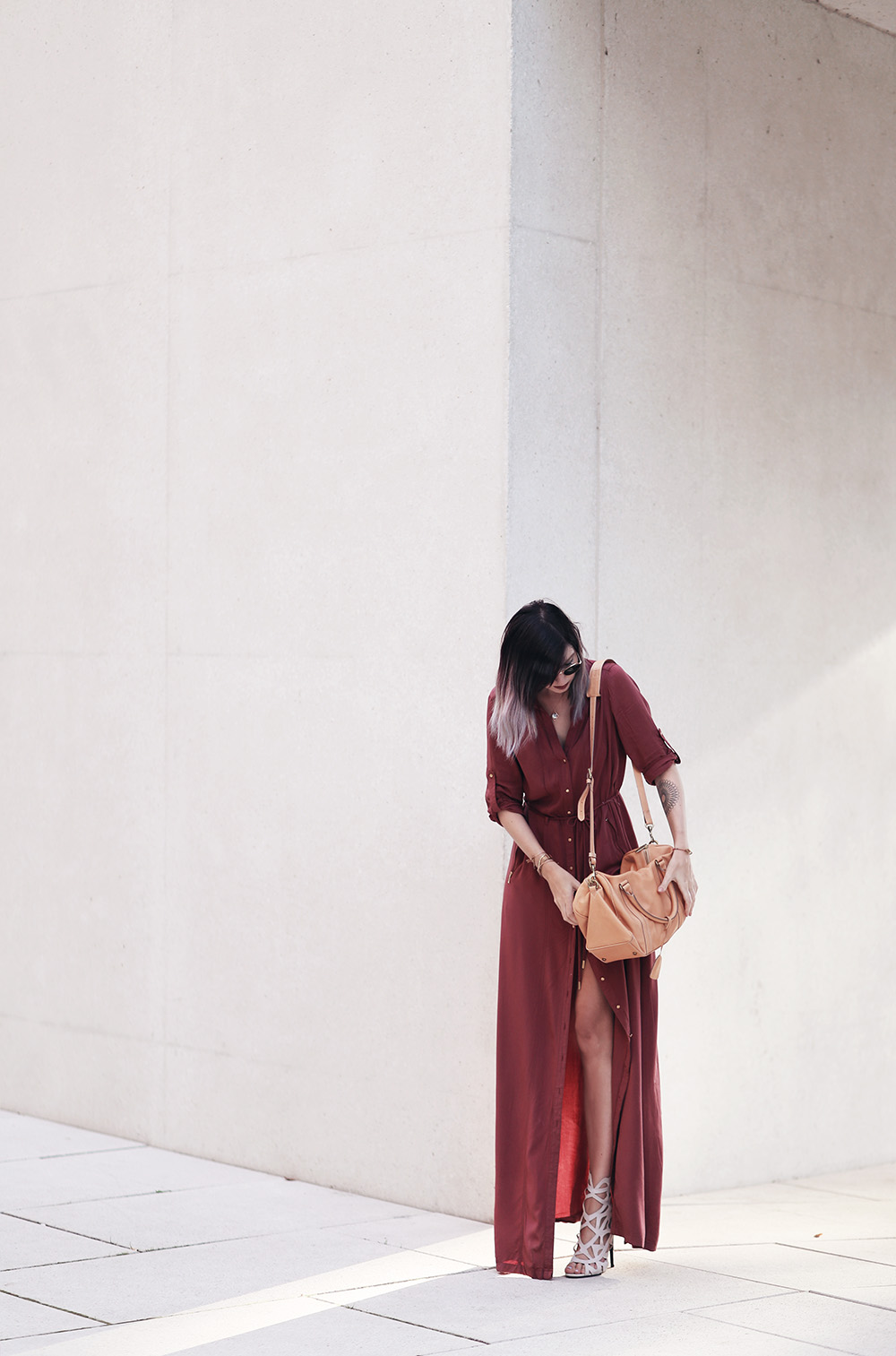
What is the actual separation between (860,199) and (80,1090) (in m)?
4.42

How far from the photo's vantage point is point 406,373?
233 inches

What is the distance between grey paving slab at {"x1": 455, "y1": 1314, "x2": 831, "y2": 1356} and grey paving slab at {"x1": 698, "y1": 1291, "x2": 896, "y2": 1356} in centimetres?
6

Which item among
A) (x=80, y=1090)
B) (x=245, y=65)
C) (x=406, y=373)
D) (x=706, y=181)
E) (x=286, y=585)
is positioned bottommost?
(x=80, y=1090)

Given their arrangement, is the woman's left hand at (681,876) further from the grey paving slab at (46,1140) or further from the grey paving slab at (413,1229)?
the grey paving slab at (46,1140)

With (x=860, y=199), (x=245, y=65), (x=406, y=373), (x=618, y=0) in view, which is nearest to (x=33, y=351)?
(x=245, y=65)

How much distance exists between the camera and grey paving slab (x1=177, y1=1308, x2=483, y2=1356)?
426 centimetres

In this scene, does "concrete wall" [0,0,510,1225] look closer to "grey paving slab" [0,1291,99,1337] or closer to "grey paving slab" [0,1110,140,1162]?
"grey paving slab" [0,1110,140,1162]

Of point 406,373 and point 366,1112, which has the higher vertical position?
point 406,373

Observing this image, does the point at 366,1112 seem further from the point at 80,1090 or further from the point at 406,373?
the point at 406,373

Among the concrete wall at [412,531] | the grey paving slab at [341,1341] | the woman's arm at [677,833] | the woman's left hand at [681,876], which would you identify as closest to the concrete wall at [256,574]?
the concrete wall at [412,531]

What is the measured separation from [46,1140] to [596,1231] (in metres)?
2.67

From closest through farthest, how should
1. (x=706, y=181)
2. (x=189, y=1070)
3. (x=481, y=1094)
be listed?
1. (x=481, y=1094)
2. (x=706, y=181)
3. (x=189, y=1070)

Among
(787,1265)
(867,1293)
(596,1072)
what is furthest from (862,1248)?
(596,1072)

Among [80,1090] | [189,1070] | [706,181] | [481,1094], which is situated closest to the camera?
[481,1094]
